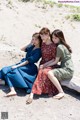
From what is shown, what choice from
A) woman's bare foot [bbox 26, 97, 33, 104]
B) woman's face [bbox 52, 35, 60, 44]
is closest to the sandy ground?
woman's bare foot [bbox 26, 97, 33, 104]

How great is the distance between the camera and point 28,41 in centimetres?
1376

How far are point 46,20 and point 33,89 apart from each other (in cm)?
1037

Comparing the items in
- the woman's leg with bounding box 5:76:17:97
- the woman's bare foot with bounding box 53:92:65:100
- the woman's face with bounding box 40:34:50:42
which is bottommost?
the woman's bare foot with bounding box 53:92:65:100

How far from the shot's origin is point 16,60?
7.50m

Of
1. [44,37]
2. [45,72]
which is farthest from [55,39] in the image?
[45,72]

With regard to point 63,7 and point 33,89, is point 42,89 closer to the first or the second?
point 33,89

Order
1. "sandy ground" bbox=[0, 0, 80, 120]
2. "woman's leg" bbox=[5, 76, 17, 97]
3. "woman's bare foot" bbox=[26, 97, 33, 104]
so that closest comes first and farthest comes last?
"sandy ground" bbox=[0, 0, 80, 120] < "woman's bare foot" bbox=[26, 97, 33, 104] < "woman's leg" bbox=[5, 76, 17, 97]

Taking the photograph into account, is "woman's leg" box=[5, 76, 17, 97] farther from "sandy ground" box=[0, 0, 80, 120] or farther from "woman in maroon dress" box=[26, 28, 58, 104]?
"woman in maroon dress" box=[26, 28, 58, 104]

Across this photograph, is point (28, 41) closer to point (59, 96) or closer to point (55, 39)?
point (55, 39)

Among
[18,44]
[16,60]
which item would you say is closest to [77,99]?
[16,60]

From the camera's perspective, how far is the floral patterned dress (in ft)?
18.6

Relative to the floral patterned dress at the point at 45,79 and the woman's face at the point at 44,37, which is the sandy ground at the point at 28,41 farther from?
the woman's face at the point at 44,37

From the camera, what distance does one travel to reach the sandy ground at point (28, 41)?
528 centimetres

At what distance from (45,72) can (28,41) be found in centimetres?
808
